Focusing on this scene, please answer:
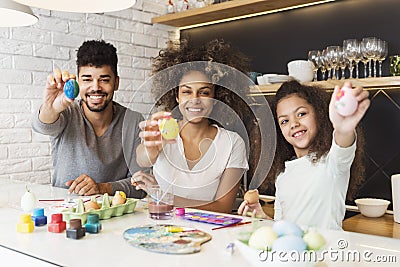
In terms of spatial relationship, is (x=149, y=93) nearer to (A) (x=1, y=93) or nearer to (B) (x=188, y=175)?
(B) (x=188, y=175)

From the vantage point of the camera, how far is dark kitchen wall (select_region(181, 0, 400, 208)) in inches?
88.1

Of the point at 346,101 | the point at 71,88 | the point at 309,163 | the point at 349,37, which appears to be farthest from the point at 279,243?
the point at 349,37

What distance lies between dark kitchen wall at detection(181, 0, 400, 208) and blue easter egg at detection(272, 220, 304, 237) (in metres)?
1.74

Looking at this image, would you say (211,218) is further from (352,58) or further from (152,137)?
(352,58)

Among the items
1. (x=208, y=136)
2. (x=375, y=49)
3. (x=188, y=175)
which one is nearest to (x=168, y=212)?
(x=188, y=175)

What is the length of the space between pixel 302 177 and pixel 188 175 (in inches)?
14.4

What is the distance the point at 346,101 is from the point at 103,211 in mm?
671

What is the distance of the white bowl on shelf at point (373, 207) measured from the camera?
2105 mm

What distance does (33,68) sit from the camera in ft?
7.78

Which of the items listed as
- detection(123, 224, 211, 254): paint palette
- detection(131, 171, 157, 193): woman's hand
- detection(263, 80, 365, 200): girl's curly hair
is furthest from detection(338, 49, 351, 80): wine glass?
detection(123, 224, 211, 254): paint palette

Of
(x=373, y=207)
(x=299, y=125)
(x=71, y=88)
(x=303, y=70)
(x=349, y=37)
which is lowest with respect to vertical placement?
(x=373, y=207)

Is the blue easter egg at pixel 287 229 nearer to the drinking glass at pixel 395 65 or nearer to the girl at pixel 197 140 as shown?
the girl at pixel 197 140

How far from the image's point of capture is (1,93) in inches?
88.1

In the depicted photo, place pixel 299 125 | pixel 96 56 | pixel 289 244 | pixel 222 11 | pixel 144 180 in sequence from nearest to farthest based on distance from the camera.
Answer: pixel 289 244, pixel 144 180, pixel 299 125, pixel 96 56, pixel 222 11
